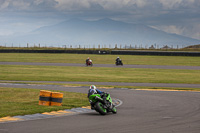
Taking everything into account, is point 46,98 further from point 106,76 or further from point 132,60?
point 132,60

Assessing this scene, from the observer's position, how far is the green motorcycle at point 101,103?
18500mm

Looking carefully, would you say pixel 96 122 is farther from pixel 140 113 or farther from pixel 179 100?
pixel 179 100

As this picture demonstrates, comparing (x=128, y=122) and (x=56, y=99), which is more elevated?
(x=56, y=99)

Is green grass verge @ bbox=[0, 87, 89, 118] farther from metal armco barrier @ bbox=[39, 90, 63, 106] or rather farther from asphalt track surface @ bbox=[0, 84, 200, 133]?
asphalt track surface @ bbox=[0, 84, 200, 133]

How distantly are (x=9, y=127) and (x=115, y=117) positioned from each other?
509cm

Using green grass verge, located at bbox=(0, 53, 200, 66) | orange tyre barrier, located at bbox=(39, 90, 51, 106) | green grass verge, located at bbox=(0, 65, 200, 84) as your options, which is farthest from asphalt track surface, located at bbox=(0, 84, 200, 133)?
green grass verge, located at bbox=(0, 53, 200, 66)

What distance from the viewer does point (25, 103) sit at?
22.4m

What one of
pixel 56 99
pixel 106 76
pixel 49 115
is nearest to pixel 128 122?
pixel 49 115

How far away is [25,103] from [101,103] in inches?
213

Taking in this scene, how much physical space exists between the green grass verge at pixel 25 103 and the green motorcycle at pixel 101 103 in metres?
2.20

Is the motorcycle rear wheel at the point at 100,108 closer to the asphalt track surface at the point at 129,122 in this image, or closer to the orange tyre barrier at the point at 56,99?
the asphalt track surface at the point at 129,122

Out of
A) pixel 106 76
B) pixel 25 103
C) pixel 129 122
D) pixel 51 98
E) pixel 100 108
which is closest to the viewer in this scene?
pixel 129 122

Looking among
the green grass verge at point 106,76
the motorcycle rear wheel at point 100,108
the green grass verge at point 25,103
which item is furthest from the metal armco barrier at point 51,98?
the green grass verge at point 106,76

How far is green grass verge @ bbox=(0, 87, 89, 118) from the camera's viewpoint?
744 inches
